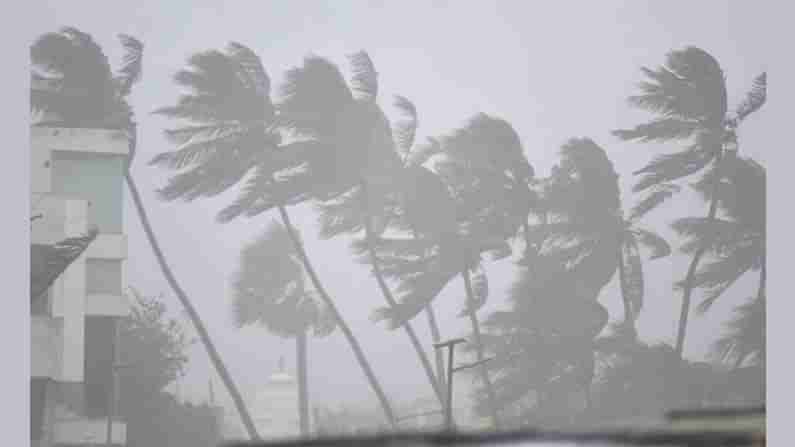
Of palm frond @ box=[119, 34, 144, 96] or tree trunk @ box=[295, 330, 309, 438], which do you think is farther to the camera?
tree trunk @ box=[295, 330, 309, 438]

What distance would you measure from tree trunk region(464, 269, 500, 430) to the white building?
1.65m

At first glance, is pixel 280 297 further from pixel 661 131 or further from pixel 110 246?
pixel 661 131

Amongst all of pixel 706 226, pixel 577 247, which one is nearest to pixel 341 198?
pixel 577 247

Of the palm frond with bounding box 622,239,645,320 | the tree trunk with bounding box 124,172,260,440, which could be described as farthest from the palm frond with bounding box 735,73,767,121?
the tree trunk with bounding box 124,172,260,440

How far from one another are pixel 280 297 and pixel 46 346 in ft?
3.54

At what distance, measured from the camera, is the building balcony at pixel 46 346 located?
15.6ft

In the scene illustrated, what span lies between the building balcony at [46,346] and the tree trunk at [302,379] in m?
1.07

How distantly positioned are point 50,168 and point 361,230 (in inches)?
58.2

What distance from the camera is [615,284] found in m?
5.79

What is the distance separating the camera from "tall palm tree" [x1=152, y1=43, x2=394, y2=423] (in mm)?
5105

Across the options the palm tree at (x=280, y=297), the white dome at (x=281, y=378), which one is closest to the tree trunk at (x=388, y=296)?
the palm tree at (x=280, y=297)

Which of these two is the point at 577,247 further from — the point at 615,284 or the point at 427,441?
the point at 427,441

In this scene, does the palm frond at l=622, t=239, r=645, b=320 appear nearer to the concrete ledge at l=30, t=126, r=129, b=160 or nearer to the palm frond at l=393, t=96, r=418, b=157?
the palm frond at l=393, t=96, r=418, b=157

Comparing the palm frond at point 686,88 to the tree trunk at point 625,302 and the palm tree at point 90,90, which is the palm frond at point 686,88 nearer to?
the tree trunk at point 625,302
